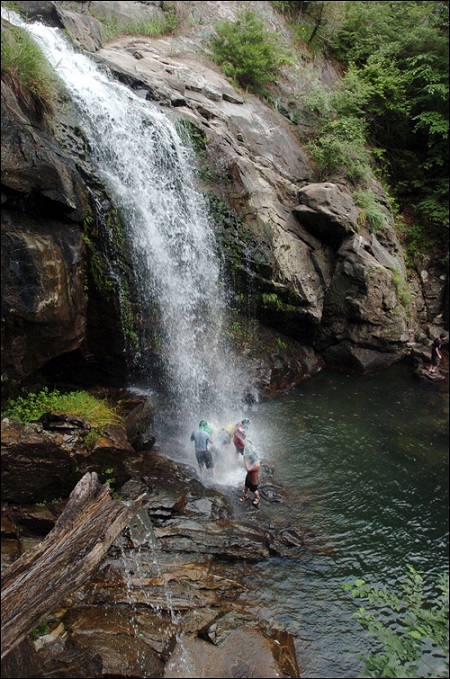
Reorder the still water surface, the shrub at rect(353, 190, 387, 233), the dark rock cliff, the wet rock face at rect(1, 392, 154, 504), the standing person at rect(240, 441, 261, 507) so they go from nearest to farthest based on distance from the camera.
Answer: the still water surface, the wet rock face at rect(1, 392, 154, 504), the dark rock cliff, the standing person at rect(240, 441, 261, 507), the shrub at rect(353, 190, 387, 233)

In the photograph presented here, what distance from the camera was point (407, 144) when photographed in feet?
55.9

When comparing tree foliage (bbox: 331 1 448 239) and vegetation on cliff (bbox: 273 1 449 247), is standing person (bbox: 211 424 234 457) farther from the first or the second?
tree foliage (bbox: 331 1 448 239)

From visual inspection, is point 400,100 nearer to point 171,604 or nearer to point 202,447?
point 202,447

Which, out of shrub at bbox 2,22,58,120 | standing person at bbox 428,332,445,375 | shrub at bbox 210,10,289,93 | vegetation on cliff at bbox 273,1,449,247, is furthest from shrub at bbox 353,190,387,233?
shrub at bbox 2,22,58,120

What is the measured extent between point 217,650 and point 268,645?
621 mm

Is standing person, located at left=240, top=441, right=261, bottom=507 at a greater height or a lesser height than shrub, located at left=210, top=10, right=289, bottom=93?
lesser

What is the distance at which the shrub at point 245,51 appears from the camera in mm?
14500

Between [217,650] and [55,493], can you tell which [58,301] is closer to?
[55,493]

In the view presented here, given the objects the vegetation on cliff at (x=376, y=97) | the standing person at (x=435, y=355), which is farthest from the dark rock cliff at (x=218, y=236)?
the vegetation on cliff at (x=376, y=97)

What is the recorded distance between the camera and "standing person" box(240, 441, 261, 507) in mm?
7336

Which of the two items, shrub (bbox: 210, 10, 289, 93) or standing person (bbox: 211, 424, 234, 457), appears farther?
shrub (bbox: 210, 10, 289, 93)

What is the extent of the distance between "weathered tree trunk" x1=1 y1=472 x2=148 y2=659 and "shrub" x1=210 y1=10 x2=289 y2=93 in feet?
49.5

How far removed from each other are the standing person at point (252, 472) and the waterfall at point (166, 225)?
102 inches

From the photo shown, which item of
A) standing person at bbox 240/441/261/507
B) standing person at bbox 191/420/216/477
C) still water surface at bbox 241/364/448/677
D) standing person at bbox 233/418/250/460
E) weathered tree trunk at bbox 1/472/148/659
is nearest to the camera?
weathered tree trunk at bbox 1/472/148/659
